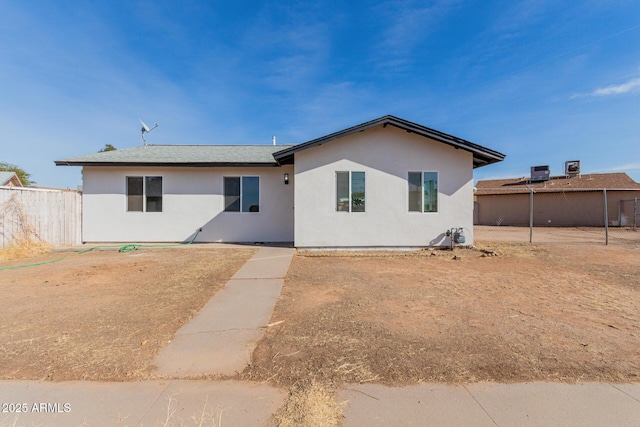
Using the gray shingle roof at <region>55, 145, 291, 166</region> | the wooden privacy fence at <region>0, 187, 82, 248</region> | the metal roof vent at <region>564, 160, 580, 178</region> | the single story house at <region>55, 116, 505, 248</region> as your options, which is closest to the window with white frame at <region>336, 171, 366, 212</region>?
the single story house at <region>55, 116, 505, 248</region>

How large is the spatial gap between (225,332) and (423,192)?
8.23m

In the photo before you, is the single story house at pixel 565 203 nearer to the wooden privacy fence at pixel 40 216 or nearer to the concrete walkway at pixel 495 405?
the concrete walkway at pixel 495 405

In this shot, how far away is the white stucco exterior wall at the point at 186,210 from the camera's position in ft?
35.8

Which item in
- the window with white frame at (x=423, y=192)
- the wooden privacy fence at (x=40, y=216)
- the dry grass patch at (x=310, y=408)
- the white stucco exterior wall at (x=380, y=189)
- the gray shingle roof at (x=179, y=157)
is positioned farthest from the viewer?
the gray shingle roof at (x=179, y=157)

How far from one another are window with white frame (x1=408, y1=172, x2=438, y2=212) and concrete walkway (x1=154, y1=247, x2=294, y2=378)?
595 centimetres

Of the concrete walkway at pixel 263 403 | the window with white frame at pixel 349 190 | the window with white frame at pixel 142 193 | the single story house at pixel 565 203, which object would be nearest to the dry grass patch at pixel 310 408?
the concrete walkway at pixel 263 403

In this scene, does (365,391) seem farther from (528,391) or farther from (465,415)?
(528,391)

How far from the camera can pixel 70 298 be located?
4.66 m

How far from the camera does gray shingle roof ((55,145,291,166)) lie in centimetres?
1053

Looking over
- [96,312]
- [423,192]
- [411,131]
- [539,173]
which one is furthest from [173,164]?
[539,173]

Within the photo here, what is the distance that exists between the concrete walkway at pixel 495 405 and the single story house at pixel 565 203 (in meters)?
19.3

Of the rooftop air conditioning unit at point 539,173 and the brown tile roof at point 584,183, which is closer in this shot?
the brown tile roof at point 584,183

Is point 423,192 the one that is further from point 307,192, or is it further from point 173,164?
point 173,164

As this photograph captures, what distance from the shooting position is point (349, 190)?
378 inches
